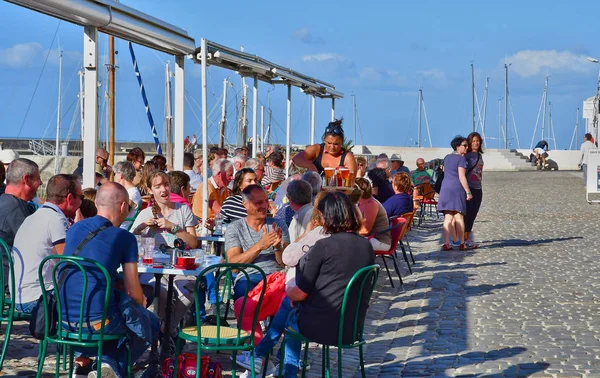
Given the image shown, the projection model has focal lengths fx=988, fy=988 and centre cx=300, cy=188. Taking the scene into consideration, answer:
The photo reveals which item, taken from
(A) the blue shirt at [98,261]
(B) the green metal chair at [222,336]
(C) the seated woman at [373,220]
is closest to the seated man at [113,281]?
(A) the blue shirt at [98,261]

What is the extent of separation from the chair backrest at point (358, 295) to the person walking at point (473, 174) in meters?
9.55

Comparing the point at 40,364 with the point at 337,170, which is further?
the point at 337,170

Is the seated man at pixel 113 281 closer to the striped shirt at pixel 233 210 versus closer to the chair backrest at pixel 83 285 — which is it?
the chair backrest at pixel 83 285

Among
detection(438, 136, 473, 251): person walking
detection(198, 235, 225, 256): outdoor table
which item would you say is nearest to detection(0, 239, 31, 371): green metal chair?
detection(198, 235, 225, 256): outdoor table

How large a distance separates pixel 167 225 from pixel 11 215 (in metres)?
1.24

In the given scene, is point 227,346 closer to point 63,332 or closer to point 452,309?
point 63,332

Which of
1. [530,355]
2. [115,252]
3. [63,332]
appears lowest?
[530,355]

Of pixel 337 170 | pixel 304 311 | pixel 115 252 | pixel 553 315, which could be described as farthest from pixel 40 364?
pixel 553 315

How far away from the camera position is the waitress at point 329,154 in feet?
31.4

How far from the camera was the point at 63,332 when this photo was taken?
5.82 metres

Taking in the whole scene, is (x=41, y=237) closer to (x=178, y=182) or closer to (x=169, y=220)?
(x=169, y=220)

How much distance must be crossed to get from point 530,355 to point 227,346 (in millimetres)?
2919

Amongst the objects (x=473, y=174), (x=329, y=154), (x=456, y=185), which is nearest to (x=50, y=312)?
(x=329, y=154)

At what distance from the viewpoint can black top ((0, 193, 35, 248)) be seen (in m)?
7.19
